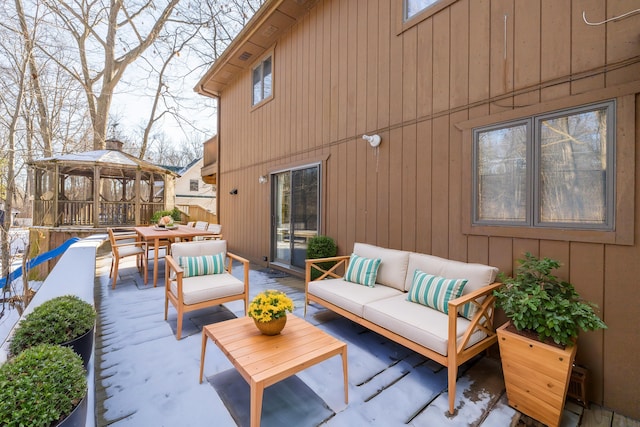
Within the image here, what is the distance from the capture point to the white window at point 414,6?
3504 millimetres

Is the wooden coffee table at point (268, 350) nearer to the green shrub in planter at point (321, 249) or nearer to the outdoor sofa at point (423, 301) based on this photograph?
the outdoor sofa at point (423, 301)

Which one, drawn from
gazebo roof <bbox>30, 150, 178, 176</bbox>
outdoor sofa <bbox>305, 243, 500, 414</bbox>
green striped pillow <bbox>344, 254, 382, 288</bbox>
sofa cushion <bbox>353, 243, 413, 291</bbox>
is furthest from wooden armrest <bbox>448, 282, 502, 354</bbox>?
gazebo roof <bbox>30, 150, 178, 176</bbox>

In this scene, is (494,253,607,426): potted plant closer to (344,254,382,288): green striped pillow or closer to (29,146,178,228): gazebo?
(344,254,382,288): green striped pillow

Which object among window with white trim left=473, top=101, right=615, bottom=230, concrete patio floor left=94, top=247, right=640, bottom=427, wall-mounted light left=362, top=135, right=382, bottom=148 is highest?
wall-mounted light left=362, top=135, right=382, bottom=148

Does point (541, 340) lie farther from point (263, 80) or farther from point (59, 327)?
point (263, 80)

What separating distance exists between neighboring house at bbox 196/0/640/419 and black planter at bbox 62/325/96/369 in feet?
10.6

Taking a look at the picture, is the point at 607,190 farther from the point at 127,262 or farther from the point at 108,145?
the point at 108,145

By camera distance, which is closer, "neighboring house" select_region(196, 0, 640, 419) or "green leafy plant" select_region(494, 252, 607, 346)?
"green leafy plant" select_region(494, 252, 607, 346)

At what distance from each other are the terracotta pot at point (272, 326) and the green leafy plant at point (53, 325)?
4.22 feet

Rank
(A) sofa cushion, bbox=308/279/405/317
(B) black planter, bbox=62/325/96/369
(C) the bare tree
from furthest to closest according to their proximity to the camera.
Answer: (C) the bare tree, (A) sofa cushion, bbox=308/279/405/317, (B) black planter, bbox=62/325/96/369

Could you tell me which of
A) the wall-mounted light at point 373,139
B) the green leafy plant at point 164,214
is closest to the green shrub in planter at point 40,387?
the wall-mounted light at point 373,139

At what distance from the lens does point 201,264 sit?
368 centimetres

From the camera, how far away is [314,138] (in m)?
5.14

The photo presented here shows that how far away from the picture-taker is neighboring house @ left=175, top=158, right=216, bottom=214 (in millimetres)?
18766
